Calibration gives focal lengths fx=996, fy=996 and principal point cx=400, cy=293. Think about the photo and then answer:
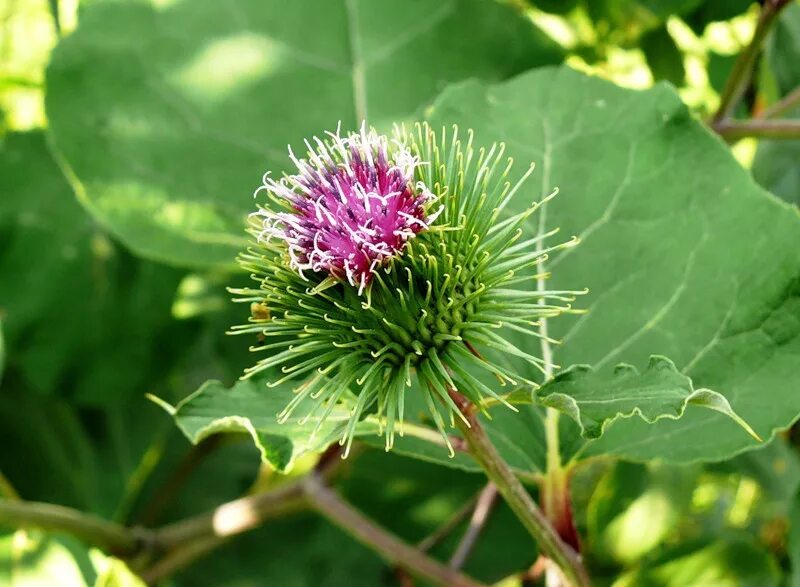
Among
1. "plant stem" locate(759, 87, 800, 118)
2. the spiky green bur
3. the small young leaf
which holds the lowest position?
the small young leaf

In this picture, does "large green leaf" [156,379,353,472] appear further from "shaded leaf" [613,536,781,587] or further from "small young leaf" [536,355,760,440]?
"shaded leaf" [613,536,781,587]

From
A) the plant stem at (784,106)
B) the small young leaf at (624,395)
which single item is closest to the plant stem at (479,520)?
Result: the small young leaf at (624,395)

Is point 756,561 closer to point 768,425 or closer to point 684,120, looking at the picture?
point 768,425

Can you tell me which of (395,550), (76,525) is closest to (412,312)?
(395,550)

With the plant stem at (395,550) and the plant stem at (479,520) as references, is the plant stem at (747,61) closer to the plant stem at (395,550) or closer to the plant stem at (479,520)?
the plant stem at (479,520)

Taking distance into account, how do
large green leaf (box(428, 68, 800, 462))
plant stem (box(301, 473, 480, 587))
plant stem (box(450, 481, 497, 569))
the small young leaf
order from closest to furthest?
the small young leaf, large green leaf (box(428, 68, 800, 462)), plant stem (box(301, 473, 480, 587)), plant stem (box(450, 481, 497, 569))

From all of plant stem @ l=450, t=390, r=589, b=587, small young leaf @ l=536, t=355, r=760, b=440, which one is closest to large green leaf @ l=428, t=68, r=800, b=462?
plant stem @ l=450, t=390, r=589, b=587

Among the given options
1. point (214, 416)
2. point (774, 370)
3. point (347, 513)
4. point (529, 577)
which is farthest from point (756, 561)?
point (214, 416)
